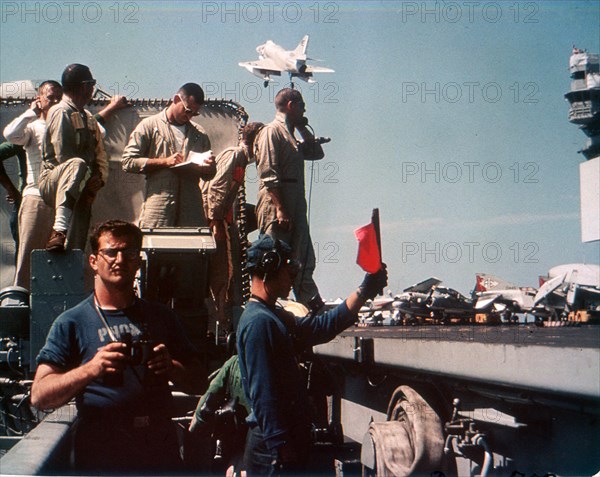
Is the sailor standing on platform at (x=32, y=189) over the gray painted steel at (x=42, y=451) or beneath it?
over

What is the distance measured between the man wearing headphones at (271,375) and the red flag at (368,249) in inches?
10.2

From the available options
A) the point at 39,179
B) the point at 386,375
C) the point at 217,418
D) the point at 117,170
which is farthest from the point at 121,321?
the point at 117,170

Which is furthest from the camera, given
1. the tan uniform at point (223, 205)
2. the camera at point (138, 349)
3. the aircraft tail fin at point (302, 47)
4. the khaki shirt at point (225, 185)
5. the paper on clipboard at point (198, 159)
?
the khaki shirt at point (225, 185)

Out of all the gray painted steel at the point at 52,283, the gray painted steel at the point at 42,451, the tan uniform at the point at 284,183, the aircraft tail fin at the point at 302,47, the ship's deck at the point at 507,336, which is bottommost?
the gray painted steel at the point at 42,451

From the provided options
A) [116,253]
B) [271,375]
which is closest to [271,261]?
[271,375]

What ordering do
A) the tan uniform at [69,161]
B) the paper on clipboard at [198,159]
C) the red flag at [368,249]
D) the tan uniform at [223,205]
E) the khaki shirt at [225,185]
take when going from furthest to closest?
the khaki shirt at [225,185] → the tan uniform at [223,205] → the paper on clipboard at [198,159] → the tan uniform at [69,161] → the red flag at [368,249]

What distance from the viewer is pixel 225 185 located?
5938 millimetres

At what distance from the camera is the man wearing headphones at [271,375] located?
10.1ft

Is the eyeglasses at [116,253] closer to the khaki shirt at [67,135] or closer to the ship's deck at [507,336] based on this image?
the ship's deck at [507,336]

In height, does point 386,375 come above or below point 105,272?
below

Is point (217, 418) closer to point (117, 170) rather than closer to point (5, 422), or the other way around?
point (5, 422)

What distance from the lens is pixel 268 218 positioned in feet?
17.6

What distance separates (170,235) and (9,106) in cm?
263

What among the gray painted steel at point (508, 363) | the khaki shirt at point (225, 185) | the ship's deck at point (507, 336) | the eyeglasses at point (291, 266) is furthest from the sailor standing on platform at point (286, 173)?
the eyeglasses at point (291, 266)
